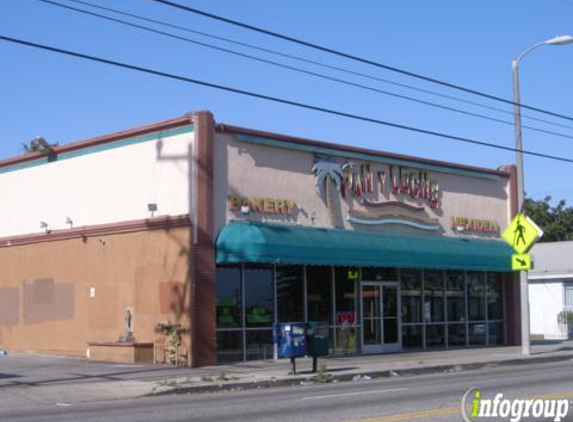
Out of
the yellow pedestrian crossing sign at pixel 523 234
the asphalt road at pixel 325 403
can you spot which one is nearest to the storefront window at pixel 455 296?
the yellow pedestrian crossing sign at pixel 523 234

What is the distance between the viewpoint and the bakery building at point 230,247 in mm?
25156

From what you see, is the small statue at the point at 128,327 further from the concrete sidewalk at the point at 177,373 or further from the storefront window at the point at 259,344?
the storefront window at the point at 259,344

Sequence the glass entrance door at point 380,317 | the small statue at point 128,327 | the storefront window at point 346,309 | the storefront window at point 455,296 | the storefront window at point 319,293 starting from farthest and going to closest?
the storefront window at point 455,296, the glass entrance door at point 380,317, the storefront window at point 346,309, the storefront window at point 319,293, the small statue at point 128,327

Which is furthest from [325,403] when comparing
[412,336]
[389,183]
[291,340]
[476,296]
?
[476,296]

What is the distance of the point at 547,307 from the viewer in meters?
46.6

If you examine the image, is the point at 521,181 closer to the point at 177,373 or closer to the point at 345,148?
the point at 345,148

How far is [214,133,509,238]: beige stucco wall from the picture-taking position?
25672 millimetres

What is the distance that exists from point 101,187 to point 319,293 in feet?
24.8

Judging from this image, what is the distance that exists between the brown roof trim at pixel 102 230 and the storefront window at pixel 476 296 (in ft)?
42.8

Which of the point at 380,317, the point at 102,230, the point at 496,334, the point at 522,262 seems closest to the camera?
the point at 102,230

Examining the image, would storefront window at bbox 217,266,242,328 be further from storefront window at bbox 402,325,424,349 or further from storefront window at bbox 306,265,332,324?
storefront window at bbox 402,325,424,349

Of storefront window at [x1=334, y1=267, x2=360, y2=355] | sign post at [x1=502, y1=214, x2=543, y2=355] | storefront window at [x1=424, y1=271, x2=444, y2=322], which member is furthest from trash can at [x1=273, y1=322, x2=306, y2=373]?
storefront window at [x1=424, y1=271, x2=444, y2=322]

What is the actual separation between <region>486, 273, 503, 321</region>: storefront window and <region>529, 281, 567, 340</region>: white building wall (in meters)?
12.1

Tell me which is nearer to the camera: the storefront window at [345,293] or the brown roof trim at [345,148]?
the brown roof trim at [345,148]
